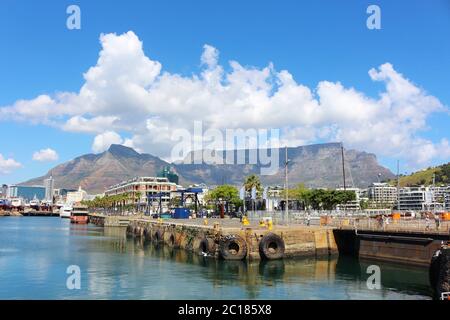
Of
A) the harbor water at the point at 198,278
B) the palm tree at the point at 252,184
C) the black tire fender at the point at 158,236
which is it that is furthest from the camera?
the palm tree at the point at 252,184

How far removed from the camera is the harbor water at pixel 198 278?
3403 cm

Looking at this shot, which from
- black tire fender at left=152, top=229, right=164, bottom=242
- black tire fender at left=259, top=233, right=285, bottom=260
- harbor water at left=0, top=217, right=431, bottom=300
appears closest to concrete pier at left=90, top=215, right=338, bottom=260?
black tire fender at left=259, top=233, right=285, bottom=260

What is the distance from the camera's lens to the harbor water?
34.0 metres

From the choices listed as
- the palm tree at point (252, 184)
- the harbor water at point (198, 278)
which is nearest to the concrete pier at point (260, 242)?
the harbor water at point (198, 278)

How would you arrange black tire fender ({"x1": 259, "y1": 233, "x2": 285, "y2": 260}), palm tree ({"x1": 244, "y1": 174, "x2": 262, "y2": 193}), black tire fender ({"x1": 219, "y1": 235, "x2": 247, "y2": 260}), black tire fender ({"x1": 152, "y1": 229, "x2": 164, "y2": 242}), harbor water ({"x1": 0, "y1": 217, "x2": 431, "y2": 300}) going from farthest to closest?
palm tree ({"x1": 244, "y1": 174, "x2": 262, "y2": 193}) → black tire fender ({"x1": 152, "y1": 229, "x2": 164, "y2": 242}) → black tire fender ({"x1": 259, "y1": 233, "x2": 285, "y2": 260}) → black tire fender ({"x1": 219, "y1": 235, "x2": 247, "y2": 260}) → harbor water ({"x1": 0, "y1": 217, "x2": 431, "y2": 300})

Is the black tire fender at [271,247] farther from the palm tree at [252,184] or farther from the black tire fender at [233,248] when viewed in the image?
the palm tree at [252,184]

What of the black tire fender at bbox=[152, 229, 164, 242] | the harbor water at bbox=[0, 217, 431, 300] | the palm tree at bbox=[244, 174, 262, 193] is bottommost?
the harbor water at bbox=[0, 217, 431, 300]

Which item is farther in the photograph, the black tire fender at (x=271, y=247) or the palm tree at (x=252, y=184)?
the palm tree at (x=252, y=184)

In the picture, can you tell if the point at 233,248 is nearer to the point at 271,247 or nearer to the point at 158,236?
the point at 271,247

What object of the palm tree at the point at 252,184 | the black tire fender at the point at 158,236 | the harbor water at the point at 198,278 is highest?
the palm tree at the point at 252,184

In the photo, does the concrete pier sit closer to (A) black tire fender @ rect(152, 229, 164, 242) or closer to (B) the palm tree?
(A) black tire fender @ rect(152, 229, 164, 242)

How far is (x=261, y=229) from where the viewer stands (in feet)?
183
